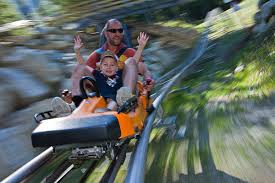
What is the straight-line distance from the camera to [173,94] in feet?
23.3

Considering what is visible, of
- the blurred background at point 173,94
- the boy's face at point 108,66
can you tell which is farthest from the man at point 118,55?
the blurred background at point 173,94

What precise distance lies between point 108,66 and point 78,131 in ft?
3.58

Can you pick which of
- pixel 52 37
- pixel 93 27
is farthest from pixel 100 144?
pixel 93 27

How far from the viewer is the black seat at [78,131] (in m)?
2.96

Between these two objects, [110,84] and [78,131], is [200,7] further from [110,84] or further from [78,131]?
[78,131]

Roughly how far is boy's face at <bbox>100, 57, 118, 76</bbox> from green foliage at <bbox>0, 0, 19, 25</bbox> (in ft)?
15.6

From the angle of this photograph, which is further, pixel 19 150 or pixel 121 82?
pixel 19 150

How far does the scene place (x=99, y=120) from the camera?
305cm

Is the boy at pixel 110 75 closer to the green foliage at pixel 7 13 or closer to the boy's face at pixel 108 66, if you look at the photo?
the boy's face at pixel 108 66

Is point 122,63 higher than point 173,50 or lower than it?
higher

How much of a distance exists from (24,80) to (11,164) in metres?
1.80

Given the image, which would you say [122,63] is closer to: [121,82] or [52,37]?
[121,82]

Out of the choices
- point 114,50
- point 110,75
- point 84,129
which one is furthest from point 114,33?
point 84,129

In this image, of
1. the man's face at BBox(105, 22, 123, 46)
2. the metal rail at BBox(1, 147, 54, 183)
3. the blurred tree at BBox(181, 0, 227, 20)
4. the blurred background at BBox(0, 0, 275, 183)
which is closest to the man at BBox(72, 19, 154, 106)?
the man's face at BBox(105, 22, 123, 46)
